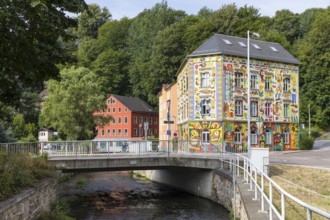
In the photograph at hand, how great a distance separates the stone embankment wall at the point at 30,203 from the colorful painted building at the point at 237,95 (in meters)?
25.4

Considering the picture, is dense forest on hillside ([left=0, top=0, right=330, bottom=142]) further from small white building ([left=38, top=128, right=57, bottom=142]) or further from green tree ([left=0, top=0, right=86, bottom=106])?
small white building ([left=38, top=128, right=57, bottom=142])

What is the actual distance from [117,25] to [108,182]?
235 ft

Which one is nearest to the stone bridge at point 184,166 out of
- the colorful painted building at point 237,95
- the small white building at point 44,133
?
the colorful painted building at point 237,95

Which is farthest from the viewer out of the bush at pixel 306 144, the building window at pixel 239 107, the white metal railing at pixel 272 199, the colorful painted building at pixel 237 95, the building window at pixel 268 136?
the bush at pixel 306 144

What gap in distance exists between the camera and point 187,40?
71625mm

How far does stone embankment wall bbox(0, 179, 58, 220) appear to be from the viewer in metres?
10.3

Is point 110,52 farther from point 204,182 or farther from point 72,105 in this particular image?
point 204,182

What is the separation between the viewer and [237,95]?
1655 inches

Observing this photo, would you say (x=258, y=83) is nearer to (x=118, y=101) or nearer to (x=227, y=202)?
(x=227, y=202)

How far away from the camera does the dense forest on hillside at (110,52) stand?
465 inches

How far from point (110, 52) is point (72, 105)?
43.0 meters

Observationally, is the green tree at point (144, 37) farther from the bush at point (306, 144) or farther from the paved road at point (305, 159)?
the paved road at point (305, 159)

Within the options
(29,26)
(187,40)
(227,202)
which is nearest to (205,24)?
(187,40)

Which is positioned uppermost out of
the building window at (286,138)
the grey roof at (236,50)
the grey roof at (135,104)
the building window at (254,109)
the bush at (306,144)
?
the grey roof at (236,50)
